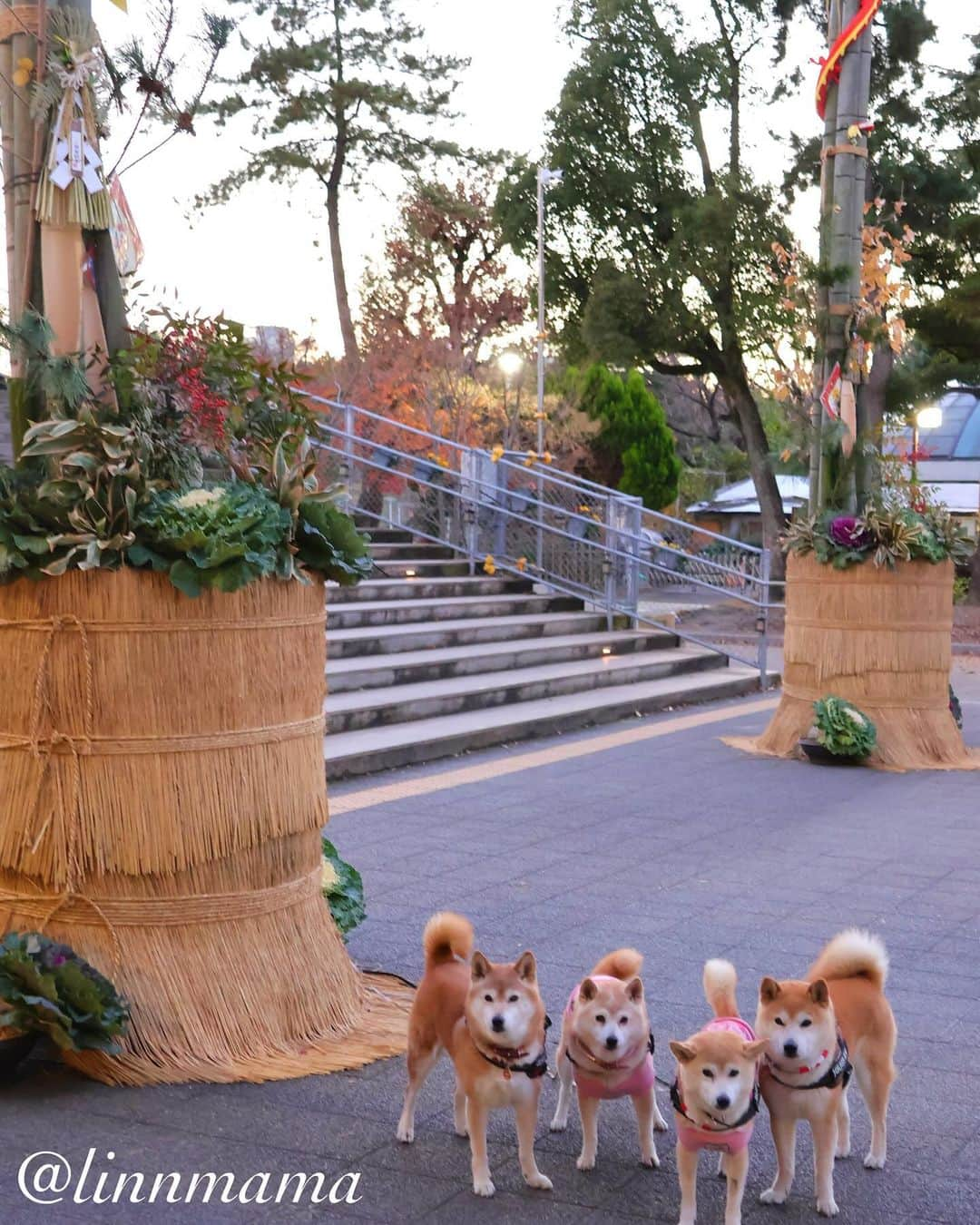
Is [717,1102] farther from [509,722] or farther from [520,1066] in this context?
[509,722]

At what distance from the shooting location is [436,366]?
28.6 meters

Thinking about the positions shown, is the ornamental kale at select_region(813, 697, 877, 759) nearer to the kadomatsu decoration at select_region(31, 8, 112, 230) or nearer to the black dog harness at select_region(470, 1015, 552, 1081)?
the black dog harness at select_region(470, 1015, 552, 1081)

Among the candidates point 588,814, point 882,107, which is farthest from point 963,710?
point 882,107

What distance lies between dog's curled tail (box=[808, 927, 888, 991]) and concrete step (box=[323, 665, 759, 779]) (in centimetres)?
518

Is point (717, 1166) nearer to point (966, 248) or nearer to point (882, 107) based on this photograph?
point (966, 248)

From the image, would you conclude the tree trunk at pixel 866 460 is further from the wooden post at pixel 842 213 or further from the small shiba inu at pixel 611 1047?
the small shiba inu at pixel 611 1047

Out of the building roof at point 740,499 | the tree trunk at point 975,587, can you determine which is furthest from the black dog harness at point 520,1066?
the building roof at point 740,499

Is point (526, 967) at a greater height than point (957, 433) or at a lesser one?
lesser

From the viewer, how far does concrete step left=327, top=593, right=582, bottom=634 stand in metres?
12.0

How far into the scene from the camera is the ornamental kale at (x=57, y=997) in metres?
3.63

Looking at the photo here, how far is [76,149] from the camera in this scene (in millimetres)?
3973

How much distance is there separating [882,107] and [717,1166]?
79.5ft

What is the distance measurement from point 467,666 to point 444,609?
1.44 meters

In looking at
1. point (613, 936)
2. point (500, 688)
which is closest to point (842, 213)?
point (500, 688)
